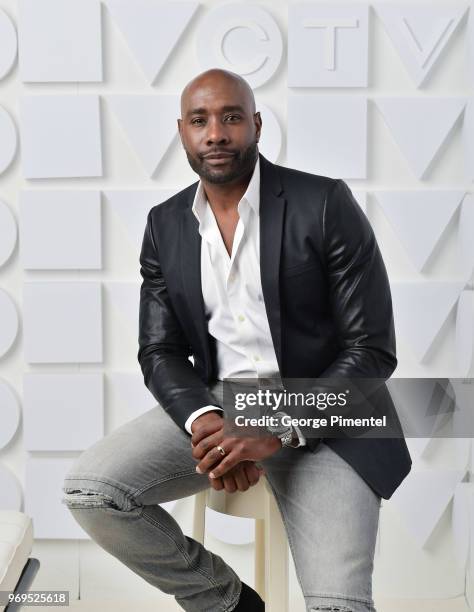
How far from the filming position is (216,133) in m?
2.13

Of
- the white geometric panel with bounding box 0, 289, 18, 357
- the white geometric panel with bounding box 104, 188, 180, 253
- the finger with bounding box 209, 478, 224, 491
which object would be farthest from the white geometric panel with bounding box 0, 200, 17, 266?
the finger with bounding box 209, 478, 224, 491

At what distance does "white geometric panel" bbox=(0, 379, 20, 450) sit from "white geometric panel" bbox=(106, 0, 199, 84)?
1217mm

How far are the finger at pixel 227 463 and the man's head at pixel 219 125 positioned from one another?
0.70m

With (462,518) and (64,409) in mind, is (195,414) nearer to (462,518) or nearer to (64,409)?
(64,409)

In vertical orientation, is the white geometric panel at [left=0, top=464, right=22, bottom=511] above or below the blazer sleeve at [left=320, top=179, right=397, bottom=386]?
A: below

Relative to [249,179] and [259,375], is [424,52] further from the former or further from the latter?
[259,375]

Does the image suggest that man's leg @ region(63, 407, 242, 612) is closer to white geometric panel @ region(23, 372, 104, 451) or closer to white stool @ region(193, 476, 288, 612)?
white stool @ region(193, 476, 288, 612)

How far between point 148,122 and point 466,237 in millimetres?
1167

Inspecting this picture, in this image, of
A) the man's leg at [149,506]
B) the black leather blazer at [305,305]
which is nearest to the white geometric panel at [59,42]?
the black leather blazer at [305,305]

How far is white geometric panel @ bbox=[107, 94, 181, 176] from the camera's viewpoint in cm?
298

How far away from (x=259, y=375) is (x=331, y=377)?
0.24 meters

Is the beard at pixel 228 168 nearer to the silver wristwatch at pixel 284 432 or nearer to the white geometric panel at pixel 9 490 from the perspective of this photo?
the silver wristwatch at pixel 284 432

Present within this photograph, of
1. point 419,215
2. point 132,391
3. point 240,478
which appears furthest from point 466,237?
point 240,478

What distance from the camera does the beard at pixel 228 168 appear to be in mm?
2168
